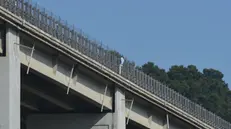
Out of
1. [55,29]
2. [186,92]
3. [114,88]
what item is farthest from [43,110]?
[186,92]

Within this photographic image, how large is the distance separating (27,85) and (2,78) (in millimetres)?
8669

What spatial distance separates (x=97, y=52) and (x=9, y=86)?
1157 cm

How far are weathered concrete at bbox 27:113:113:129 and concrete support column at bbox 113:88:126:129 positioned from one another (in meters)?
0.41

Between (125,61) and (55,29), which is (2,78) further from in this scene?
(125,61)

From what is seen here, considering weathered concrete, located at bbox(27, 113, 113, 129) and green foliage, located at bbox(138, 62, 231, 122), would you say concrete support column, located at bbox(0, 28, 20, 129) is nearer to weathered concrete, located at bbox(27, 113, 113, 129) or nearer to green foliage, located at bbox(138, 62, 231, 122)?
weathered concrete, located at bbox(27, 113, 113, 129)

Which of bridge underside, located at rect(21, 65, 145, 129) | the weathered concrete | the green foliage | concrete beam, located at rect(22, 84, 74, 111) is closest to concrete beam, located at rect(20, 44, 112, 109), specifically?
bridge underside, located at rect(21, 65, 145, 129)

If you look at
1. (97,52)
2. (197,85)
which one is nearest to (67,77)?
(97,52)

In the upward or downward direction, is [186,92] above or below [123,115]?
above

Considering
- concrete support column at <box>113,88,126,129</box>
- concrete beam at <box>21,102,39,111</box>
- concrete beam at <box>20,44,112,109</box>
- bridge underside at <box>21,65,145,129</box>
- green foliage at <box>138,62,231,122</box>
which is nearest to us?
concrete beam at <box>20,44,112,109</box>

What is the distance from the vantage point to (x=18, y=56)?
59719 millimetres

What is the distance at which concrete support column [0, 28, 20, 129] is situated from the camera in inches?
2283

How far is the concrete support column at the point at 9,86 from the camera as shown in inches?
2283

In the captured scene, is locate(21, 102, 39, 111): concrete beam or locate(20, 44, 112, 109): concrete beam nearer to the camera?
locate(20, 44, 112, 109): concrete beam

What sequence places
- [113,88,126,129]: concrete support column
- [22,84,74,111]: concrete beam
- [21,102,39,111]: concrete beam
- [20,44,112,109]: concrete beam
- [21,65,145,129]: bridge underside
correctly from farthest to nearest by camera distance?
1. [21,102,39,111]: concrete beam
2. [113,88,126,129]: concrete support column
3. [21,65,145,129]: bridge underside
4. [22,84,74,111]: concrete beam
5. [20,44,112,109]: concrete beam
